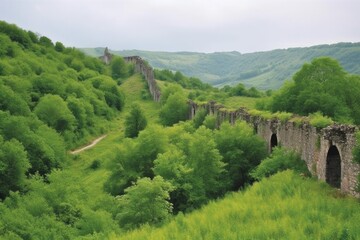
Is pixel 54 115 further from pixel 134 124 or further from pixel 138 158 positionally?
pixel 138 158

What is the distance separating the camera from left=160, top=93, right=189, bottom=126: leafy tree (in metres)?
67.8

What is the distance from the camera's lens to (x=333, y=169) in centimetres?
2469

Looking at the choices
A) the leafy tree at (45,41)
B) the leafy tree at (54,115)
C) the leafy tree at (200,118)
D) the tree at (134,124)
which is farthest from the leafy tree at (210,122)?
the leafy tree at (45,41)

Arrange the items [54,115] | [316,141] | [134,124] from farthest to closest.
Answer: [54,115] → [134,124] → [316,141]

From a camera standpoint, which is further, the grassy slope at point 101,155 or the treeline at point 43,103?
the treeline at point 43,103

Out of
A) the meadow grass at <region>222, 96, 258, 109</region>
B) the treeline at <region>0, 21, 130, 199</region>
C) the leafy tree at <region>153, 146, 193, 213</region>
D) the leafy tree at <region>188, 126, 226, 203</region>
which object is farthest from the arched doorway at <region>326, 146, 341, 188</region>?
the meadow grass at <region>222, 96, 258, 109</region>

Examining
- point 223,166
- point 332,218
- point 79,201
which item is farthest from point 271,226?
point 79,201

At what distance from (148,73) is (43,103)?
4562 centimetres

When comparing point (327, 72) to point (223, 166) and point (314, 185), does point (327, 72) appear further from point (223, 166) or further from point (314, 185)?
point (314, 185)

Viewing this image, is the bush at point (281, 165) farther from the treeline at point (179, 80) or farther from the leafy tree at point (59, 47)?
the leafy tree at point (59, 47)

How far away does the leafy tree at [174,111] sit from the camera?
6781 cm

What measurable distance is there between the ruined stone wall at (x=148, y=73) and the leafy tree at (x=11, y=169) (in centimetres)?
4842

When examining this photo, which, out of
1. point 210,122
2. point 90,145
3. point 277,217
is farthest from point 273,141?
point 90,145

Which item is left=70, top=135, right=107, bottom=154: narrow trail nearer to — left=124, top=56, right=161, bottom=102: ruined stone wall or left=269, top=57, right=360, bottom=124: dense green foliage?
left=124, top=56, right=161, bottom=102: ruined stone wall
